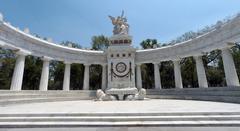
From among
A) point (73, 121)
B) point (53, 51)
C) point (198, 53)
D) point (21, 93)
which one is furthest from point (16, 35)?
point (198, 53)

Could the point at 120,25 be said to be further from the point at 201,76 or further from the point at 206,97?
the point at 206,97

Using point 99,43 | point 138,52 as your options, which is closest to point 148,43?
point 99,43

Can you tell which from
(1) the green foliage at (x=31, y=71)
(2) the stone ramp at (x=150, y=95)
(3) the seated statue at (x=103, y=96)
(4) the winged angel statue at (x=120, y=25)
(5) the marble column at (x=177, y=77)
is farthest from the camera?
(1) the green foliage at (x=31, y=71)

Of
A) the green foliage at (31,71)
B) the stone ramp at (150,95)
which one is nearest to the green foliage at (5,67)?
the green foliage at (31,71)

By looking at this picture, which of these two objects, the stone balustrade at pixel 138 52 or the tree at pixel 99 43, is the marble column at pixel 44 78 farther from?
the tree at pixel 99 43

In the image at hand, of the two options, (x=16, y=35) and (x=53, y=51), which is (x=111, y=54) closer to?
(x=53, y=51)

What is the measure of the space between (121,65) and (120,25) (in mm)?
9226

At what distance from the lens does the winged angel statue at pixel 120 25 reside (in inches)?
1272

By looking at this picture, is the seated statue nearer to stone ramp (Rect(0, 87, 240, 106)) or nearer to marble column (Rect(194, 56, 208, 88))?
stone ramp (Rect(0, 87, 240, 106))

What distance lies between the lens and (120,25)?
32750mm

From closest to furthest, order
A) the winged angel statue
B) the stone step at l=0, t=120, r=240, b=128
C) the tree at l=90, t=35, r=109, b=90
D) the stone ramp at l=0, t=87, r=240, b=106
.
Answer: the stone step at l=0, t=120, r=240, b=128
the stone ramp at l=0, t=87, r=240, b=106
the winged angel statue
the tree at l=90, t=35, r=109, b=90

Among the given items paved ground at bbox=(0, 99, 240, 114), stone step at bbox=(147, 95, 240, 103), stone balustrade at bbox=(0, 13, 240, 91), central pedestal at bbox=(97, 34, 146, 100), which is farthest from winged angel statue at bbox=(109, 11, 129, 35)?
paved ground at bbox=(0, 99, 240, 114)

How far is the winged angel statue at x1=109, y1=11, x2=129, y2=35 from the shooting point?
106 feet

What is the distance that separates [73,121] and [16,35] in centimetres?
2190
